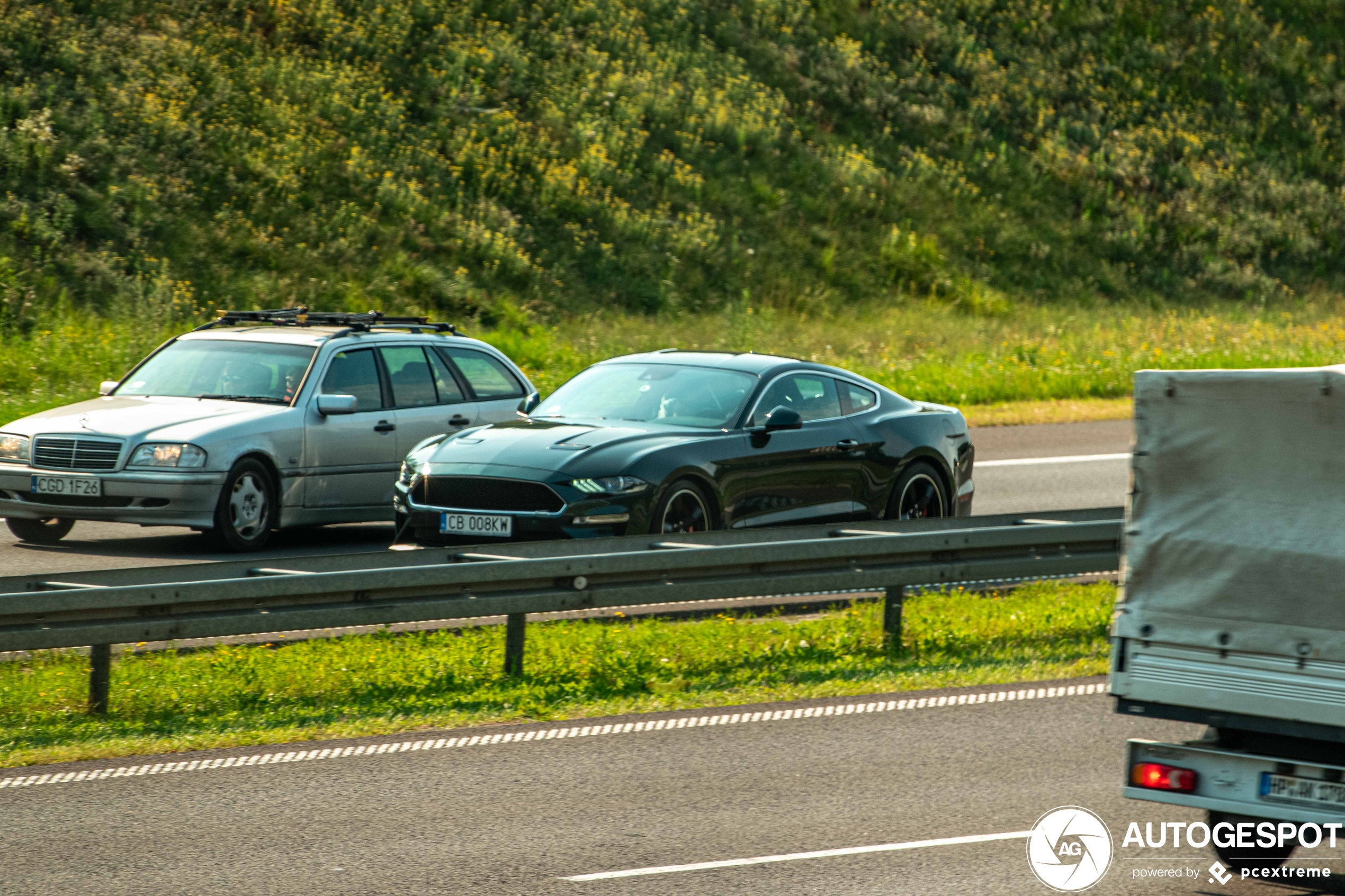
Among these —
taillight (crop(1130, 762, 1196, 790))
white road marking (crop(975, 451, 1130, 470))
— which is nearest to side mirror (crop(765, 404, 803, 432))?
taillight (crop(1130, 762, 1196, 790))

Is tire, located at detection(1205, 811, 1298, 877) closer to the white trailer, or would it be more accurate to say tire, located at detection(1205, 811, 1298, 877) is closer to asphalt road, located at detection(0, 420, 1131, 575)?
the white trailer

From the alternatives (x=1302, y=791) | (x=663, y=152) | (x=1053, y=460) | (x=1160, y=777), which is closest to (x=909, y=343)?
(x=663, y=152)

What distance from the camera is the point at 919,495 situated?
13.3 metres

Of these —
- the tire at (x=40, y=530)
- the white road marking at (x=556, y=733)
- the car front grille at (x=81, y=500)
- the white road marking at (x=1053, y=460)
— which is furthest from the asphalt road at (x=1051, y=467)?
the tire at (x=40, y=530)

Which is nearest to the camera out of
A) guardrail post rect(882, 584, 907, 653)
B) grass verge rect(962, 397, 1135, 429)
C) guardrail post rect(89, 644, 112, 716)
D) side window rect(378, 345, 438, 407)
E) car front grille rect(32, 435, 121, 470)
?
guardrail post rect(89, 644, 112, 716)

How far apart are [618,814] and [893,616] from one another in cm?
391

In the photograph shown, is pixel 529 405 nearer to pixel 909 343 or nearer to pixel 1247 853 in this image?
pixel 1247 853

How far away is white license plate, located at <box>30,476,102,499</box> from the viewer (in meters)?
12.1

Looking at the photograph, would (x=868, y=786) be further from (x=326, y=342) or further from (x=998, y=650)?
(x=326, y=342)

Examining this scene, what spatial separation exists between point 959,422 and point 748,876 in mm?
8413

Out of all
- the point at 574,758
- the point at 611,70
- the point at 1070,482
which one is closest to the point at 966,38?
the point at 611,70

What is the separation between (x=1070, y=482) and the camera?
18344mm
